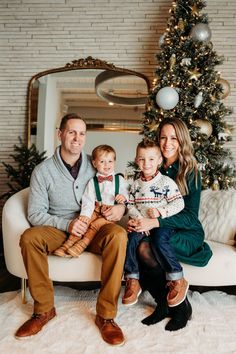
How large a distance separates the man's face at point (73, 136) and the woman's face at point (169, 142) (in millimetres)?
563

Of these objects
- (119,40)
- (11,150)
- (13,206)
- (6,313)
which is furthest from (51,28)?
(6,313)

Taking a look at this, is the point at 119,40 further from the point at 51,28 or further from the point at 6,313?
the point at 6,313

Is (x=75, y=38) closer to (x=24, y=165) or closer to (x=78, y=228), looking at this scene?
(x=24, y=165)

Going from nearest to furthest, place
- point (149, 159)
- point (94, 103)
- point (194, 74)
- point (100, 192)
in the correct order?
Answer: point (149, 159), point (100, 192), point (194, 74), point (94, 103)

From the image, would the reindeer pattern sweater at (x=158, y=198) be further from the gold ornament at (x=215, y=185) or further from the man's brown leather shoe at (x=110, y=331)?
the gold ornament at (x=215, y=185)

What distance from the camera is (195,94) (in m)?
3.68

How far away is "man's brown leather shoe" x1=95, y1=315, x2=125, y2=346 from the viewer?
1.93 meters

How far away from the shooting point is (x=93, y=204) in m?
2.36

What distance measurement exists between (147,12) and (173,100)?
1.71 m

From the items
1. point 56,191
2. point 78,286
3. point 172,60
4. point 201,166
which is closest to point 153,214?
point 56,191

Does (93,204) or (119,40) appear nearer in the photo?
(93,204)

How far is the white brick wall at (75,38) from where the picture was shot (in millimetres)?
4492

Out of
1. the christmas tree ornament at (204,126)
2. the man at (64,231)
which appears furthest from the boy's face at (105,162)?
the christmas tree ornament at (204,126)

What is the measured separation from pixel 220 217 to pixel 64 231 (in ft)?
3.77
